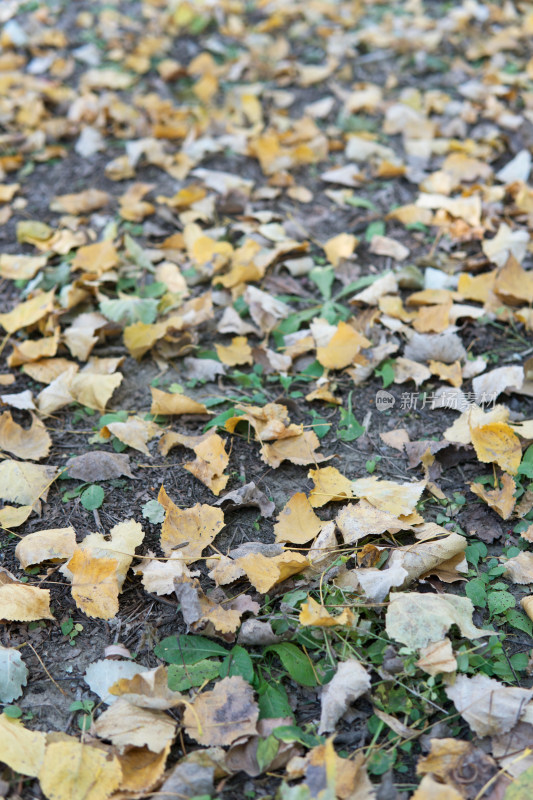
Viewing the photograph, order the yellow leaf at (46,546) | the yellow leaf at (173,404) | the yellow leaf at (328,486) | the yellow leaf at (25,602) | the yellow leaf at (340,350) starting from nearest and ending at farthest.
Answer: the yellow leaf at (25,602), the yellow leaf at (46,546), the yellow leaf at (328,486), the yellow leaf at (173,404), the yellow leaf at (340,350)

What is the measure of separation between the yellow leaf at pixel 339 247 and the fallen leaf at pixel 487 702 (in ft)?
5.69

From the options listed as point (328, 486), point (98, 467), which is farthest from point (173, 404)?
point (328, 486)

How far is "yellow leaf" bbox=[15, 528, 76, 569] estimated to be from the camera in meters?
1.73

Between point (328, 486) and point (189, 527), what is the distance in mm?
415

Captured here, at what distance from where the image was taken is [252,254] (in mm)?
2668

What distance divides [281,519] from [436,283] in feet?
4.24

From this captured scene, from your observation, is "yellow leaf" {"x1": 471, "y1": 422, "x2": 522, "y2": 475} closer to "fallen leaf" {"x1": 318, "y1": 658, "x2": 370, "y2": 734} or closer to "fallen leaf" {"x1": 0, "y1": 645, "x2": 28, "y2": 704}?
"fallen leaf" {"x1": 318, "y1": 658, "x2": 370, "y2": 734}

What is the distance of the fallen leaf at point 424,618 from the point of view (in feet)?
4.91

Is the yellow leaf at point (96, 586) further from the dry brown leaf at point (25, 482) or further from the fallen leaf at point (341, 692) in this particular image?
the fallen leaf at point (341, 692)

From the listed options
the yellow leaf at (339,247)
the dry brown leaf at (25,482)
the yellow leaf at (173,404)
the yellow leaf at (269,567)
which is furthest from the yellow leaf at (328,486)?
the yellow leaf at (339,247)

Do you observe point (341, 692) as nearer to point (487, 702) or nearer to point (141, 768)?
point (487, 702)

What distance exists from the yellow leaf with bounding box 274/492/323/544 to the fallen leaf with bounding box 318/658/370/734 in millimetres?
373

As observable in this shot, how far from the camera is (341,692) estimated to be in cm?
145

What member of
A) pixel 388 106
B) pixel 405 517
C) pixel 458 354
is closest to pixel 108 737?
pixel 405 517
